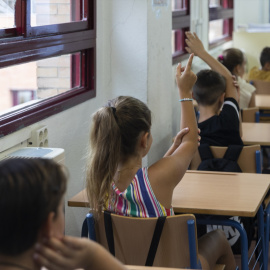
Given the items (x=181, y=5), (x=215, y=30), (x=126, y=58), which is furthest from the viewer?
(x=215, y=30)

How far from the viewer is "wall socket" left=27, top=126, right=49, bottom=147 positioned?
2.79 m

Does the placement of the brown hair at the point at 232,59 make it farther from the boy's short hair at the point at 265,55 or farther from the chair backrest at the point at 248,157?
the chair backrest at the point at 248,157

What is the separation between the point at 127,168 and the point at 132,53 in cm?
167

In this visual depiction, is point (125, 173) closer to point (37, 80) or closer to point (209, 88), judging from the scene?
point (37, 80)

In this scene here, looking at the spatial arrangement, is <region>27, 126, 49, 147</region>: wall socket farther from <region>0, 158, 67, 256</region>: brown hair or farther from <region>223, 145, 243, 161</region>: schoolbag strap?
<region>0, 158, 67, 256</region>: brown hair

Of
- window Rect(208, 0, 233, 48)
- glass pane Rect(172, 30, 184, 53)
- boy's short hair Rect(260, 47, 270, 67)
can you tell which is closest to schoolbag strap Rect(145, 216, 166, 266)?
glass pane Rect(172, 30, 184, 53)

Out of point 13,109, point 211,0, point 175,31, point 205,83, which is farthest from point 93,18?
point 211,0

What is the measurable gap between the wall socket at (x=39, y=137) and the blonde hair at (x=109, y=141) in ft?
1.95

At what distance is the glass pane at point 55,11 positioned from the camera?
3.00m

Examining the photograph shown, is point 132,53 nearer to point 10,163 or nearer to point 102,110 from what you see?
point 102,110

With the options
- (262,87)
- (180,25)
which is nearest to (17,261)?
(180,25)

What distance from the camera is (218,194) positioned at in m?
2.68

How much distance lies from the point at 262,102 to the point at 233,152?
2255 mm

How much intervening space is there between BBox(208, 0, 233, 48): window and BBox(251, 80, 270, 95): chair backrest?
3.85 feet
